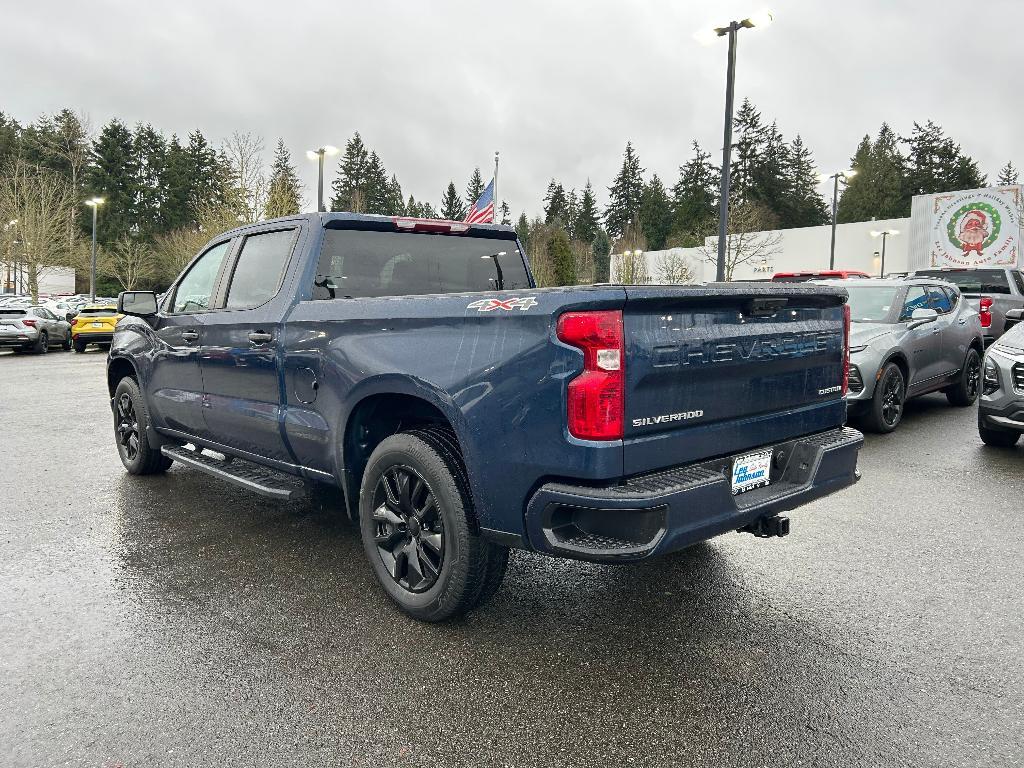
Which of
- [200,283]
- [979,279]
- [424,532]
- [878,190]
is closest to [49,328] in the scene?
[200,283]

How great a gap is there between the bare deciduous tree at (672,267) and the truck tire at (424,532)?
45604 millimetres

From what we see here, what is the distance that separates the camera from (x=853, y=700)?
2807mm

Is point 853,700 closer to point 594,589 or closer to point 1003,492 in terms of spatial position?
point 594,589

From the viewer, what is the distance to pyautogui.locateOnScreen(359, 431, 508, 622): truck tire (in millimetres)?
3203

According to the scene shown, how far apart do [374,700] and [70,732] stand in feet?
3.39

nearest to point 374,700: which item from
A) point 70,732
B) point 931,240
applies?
point 70,732

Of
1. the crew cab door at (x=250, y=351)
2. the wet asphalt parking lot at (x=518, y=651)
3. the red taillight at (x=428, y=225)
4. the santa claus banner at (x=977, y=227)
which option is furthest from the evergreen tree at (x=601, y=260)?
the wet asphalt parking lot at (x=518, y=651)

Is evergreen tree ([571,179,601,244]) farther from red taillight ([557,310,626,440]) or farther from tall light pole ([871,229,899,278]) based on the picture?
red taillight ([557,310,626,440])

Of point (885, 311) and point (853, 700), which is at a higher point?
point (885, 311)

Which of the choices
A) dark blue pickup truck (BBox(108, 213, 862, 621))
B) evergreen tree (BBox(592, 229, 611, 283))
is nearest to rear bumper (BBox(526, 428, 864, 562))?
dark blue pickup truck (BBox(108, 213, 862, 621))

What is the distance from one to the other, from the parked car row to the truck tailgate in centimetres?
2163

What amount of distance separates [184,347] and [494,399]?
3.14 m

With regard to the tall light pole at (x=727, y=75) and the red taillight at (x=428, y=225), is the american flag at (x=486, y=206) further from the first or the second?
the red taillight at (x=428, y=225)

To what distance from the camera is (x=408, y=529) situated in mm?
3520
